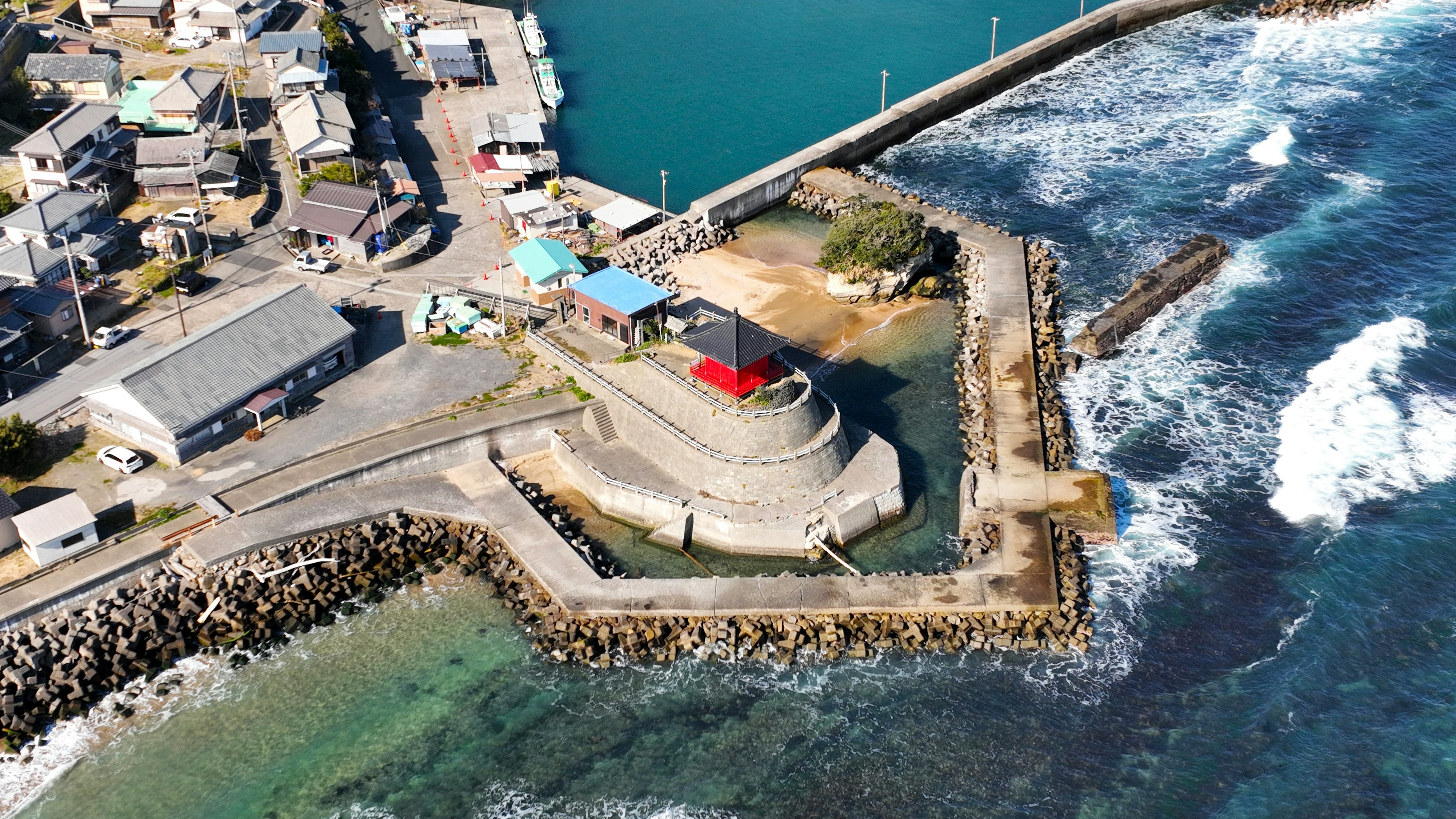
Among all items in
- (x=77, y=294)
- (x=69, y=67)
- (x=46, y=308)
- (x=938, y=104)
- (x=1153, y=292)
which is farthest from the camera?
(x=938, y=104)

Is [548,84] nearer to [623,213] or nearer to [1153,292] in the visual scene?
[623,213]

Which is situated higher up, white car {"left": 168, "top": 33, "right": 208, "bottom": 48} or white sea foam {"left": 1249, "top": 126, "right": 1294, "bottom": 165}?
white car {"left": 168, "top": 33, "right": 208, "bottom": 48}

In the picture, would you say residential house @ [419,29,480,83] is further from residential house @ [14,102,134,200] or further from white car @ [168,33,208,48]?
residential house @ [14,102,134,200]

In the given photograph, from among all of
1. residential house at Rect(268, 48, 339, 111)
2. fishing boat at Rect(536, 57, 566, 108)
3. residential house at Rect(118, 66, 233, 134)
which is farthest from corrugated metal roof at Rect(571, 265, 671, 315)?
fishing boat at Rect(536, 57, 566, 108)

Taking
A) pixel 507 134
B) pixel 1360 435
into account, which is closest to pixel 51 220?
pixel 507 134

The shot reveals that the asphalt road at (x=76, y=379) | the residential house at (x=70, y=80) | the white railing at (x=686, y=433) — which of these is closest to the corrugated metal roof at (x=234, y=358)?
the asphalt road at (x=76, y=379)

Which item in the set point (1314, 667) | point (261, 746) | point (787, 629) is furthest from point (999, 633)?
point (261, 746)

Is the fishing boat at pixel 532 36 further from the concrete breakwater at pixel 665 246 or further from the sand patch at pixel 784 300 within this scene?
the sand patch at pixel 784 300
